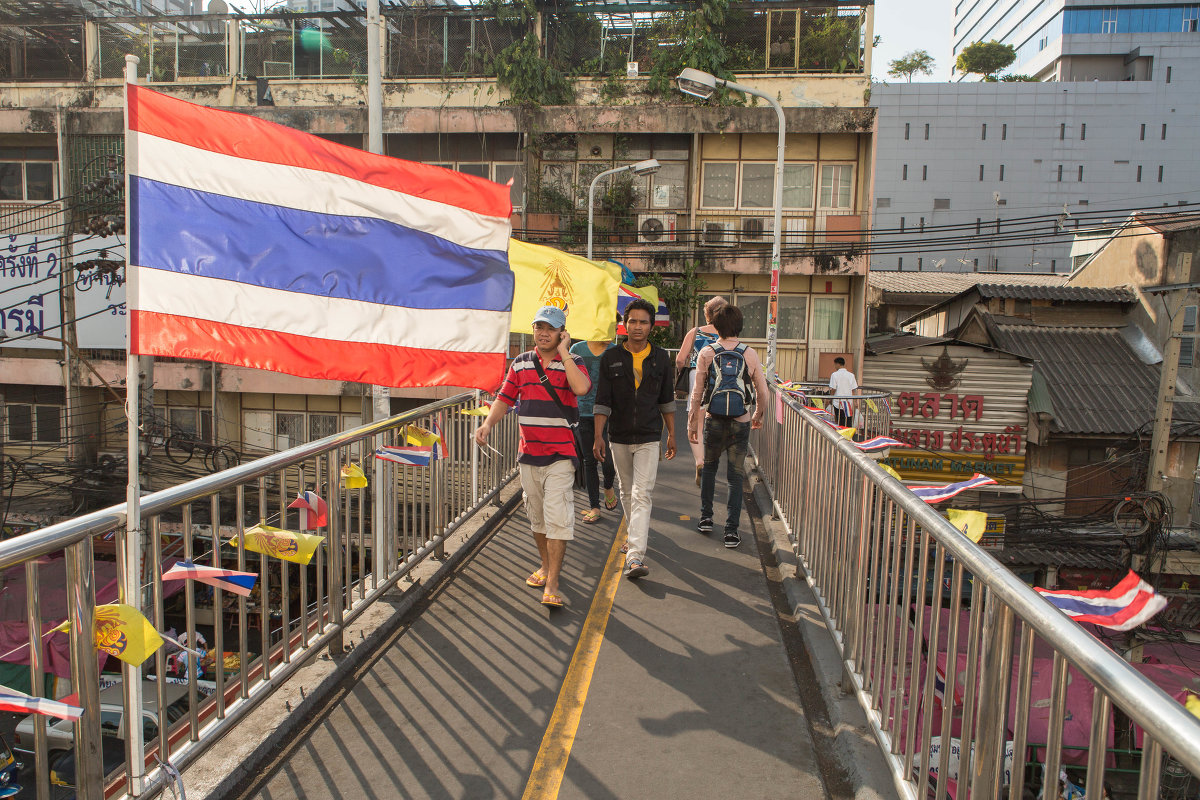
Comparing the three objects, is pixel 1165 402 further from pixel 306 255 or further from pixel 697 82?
pixel 306 255

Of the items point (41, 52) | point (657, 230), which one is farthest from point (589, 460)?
point (41, 52)

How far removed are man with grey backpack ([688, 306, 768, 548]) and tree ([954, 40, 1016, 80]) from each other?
60.6 meters

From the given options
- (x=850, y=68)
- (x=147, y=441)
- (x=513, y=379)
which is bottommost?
(x=147, y=441)

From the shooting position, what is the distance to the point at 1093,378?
22469 mm

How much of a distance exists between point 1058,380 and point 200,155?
76.7 feet

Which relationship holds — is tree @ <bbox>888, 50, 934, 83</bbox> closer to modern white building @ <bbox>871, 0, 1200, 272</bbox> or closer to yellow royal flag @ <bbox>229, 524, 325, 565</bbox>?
modern white building @ <bbox>871, 0, 1200, 272</bbox>

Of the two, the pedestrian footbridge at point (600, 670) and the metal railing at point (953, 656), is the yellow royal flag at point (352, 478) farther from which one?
the metal railing at point (953, 656)

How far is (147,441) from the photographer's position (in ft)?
69.7

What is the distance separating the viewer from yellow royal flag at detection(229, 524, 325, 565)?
3566 mm

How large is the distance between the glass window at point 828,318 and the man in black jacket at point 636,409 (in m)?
21.9

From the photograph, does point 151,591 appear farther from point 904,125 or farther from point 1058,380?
point 904,125

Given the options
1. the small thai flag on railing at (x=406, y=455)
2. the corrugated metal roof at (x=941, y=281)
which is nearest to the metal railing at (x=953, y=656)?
the small thai flag on railing at (x=406, y=455)

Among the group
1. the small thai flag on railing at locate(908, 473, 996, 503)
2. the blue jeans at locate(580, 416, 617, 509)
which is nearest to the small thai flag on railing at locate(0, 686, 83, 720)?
the small thai flag on railing at locate(908, 473, 996, 503)

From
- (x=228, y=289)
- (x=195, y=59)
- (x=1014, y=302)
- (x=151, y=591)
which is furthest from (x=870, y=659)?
(x=195, y=59)
